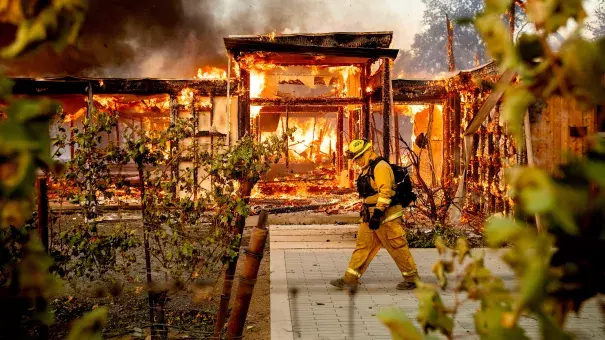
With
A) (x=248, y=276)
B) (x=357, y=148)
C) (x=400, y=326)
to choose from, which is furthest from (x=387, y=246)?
(x=400, y=326)

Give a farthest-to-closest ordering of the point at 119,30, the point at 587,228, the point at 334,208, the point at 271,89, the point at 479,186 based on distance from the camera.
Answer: the point at 119,30 < the point at 271,89 < the point at 334,208 < the point at 479,186 < the point at 587,228

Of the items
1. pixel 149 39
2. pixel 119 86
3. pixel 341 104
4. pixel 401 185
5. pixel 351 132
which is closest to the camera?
pixel 401 185

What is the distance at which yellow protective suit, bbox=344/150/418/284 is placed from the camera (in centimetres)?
701

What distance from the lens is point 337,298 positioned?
6.67 metres

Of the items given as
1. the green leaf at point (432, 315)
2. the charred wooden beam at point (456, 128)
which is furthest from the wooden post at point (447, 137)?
the green leaf at point (432, 315)

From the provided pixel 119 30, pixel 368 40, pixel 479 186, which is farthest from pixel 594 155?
pixel 119 30

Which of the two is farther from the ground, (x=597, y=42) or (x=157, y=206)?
(x=597, y=42)

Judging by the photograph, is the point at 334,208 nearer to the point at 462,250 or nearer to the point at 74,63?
the point at 462,250

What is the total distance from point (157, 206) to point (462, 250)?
450 centimetres

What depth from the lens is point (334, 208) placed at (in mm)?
13859

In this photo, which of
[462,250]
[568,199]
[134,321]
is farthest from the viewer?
[134,321]

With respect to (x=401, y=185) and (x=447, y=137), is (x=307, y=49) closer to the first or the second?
(x=401, y=185)

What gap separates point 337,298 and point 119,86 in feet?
38.5

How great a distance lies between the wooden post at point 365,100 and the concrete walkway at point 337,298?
5300mm
